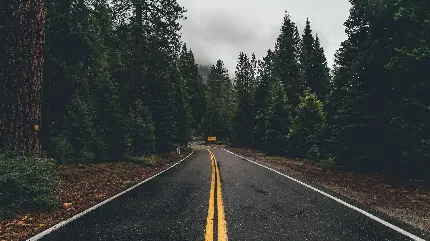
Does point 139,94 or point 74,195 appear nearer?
point 74,195

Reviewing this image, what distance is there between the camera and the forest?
24.0 ft

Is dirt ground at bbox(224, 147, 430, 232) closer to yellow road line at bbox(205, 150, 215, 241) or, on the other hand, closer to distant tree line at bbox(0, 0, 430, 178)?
distant tree line at bbox(0, 0, 430, 178)

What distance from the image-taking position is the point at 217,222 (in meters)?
5.87

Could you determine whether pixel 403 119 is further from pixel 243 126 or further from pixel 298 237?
pixel 243 126

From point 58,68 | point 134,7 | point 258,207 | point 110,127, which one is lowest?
point 258,207

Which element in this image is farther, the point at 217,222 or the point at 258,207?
the point at 258,207

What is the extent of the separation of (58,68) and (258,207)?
44.0ft

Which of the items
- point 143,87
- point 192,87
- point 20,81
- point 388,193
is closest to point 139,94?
point 143,87

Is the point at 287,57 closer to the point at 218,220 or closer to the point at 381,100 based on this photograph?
the point at 381,100

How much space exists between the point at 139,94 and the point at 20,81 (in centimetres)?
1717

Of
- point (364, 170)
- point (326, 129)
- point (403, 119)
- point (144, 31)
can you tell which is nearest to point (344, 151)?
point (364, 170)

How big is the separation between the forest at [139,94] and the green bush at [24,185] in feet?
0.10

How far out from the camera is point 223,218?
6.18 m

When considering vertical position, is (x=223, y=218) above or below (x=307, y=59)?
below
